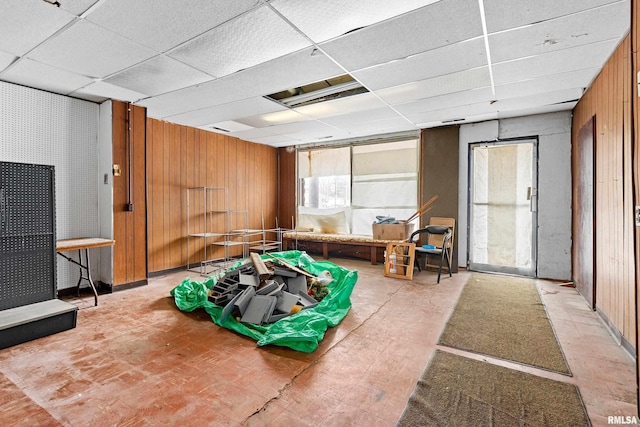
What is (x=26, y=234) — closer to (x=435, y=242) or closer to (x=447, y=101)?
(x=447, y=101)

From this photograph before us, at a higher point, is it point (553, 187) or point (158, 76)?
point (158, 76)

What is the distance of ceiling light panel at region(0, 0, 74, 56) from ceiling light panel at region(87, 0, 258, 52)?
236mm

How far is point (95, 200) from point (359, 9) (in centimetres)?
408

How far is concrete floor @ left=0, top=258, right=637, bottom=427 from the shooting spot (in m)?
1.71

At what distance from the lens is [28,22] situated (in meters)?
2.26

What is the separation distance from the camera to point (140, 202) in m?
4.37

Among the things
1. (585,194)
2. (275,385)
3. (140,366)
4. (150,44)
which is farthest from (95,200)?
(585,194)

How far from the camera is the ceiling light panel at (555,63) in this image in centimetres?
271

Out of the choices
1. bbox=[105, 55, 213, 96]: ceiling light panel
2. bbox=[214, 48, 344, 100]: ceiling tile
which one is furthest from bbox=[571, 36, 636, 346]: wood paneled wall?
bbox=[105, 55, 213, 96]: ceiling light panel

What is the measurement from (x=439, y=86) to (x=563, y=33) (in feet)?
3.99

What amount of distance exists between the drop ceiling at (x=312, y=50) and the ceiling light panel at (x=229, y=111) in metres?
0.04

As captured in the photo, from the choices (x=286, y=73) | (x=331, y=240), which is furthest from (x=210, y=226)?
(x=286, y=73)

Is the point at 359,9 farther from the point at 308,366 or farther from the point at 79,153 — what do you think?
the point at 79,153

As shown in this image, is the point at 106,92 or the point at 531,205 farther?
the point at 531,205
